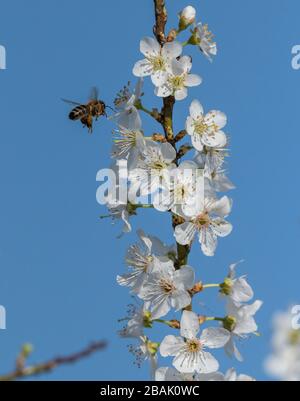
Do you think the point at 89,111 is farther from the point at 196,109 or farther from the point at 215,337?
the point at 215,337

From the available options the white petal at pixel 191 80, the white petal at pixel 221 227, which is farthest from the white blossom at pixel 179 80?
the white petal at pixel 221 227

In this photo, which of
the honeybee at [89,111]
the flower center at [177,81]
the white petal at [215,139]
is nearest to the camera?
the flower center at [177,81]

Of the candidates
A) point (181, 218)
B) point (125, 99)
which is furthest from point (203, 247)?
point (125, 99)

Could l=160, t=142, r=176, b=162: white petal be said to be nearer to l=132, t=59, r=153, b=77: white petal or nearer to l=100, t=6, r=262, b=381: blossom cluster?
l=100, t=6, r=262, b=381: blossom cluster

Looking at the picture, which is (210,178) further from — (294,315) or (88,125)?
(88,125)

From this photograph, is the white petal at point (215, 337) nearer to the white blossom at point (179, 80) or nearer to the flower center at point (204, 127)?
the flower center at point (204, 127)
